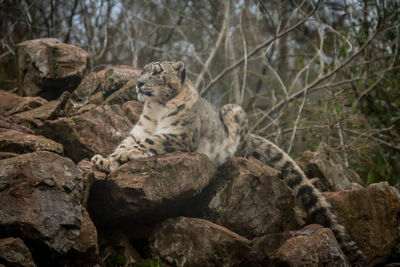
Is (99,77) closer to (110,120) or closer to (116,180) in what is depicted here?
(110,120)

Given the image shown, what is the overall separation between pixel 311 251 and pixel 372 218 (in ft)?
6.47

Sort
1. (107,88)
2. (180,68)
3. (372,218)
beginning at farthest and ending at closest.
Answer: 1. (107,88)
2. (180,68)
3. (372,218)

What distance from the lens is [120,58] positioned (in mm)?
15461

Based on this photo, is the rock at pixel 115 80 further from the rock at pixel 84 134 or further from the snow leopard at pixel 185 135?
the rock at pixel 84 134

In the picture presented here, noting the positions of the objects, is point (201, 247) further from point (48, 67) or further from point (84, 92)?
point (48, 67)

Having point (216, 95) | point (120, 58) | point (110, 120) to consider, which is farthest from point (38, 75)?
point (216, 95)

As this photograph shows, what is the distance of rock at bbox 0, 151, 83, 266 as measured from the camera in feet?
14.4

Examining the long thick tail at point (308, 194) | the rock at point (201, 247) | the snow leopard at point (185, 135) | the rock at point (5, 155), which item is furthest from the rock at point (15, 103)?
the long thick tail at point (308, 194)

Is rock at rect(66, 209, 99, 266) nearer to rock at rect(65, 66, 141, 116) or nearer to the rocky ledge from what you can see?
the rocky ledge

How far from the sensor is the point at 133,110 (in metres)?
8.25

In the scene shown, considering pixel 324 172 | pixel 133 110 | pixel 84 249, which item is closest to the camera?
pixel 84 249

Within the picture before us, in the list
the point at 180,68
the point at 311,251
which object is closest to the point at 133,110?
the point at 180,68

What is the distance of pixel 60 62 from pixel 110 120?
246 cm

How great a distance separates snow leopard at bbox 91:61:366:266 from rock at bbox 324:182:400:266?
16.0 inches
